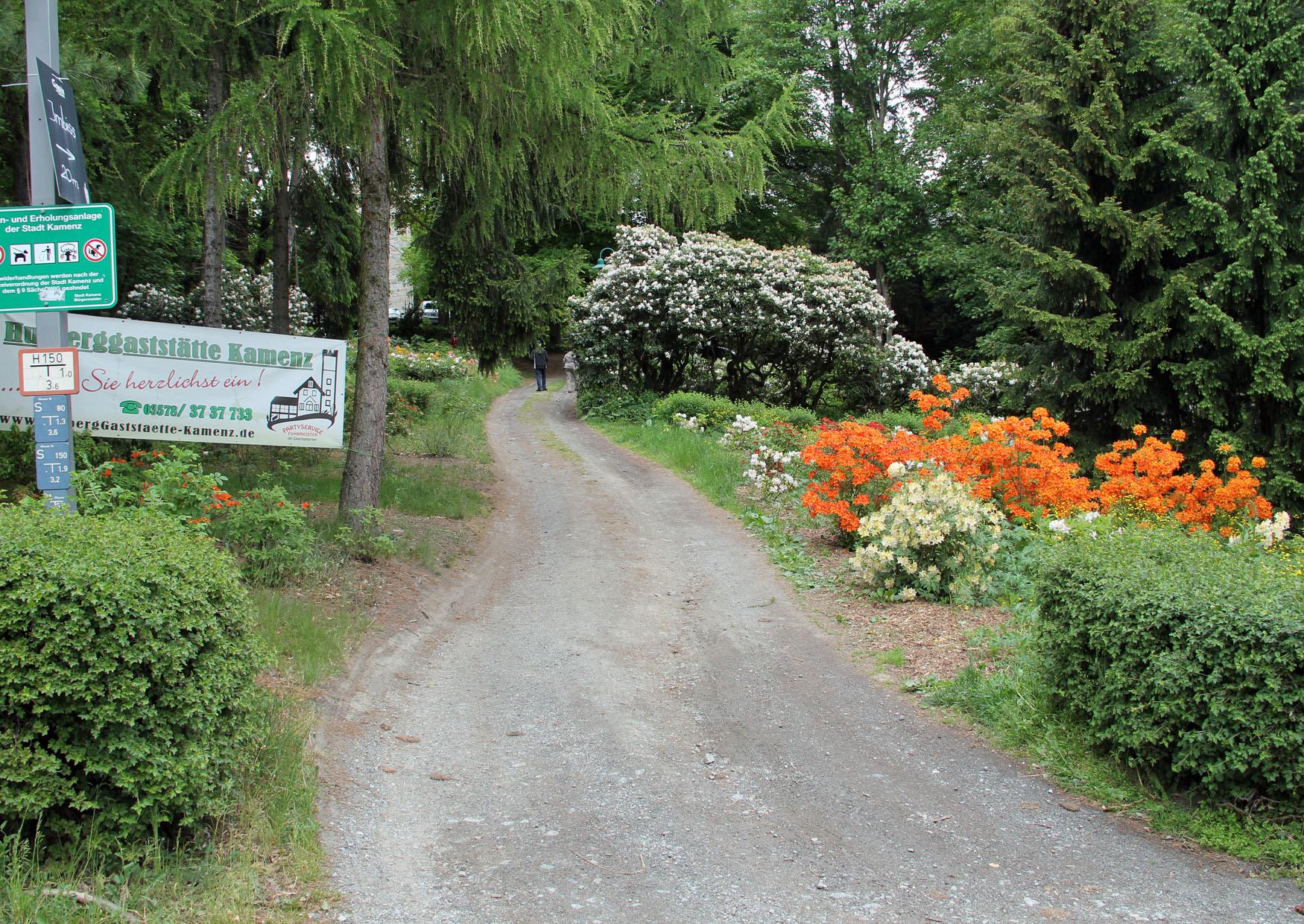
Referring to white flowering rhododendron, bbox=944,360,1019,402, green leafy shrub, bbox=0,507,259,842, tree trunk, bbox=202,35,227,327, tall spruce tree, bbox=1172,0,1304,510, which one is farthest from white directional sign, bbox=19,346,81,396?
white flowering rhododendron, bbox=944,360,1019,402

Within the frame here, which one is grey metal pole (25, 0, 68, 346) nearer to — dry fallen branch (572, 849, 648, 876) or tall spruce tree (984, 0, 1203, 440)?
dry fallen branch (572, 849, 648, 876)

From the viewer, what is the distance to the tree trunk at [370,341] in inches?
329

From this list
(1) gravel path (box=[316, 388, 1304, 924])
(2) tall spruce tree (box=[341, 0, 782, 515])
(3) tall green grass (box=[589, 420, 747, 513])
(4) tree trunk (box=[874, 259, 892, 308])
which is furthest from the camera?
(4) tree trunk (box=[874, 259, 892, 308])

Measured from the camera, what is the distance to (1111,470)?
876cm

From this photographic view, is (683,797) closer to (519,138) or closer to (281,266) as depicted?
(519,138)

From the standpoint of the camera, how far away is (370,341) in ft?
27.6

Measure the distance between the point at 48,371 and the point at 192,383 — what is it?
11.6ft

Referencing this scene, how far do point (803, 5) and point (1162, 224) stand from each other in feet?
63.8

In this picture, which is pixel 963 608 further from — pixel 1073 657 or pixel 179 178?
pixel 179 178

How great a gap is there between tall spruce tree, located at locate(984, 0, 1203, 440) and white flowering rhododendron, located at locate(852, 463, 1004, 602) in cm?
739

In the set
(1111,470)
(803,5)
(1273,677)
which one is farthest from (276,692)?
(803,5)

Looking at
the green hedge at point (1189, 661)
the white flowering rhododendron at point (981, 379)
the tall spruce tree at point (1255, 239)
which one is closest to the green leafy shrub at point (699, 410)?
the white flowering rhododendron at point (981, 379)

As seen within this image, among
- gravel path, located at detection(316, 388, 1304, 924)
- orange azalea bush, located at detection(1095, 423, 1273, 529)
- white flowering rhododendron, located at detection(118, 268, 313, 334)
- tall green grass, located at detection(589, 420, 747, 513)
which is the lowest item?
gravel path, located at detection(316, 388, 1304, 924)

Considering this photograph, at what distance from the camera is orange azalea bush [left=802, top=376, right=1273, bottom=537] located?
8.09m
